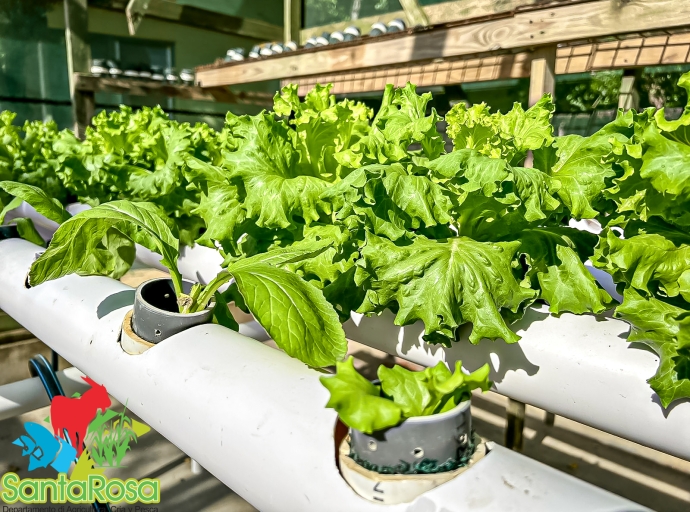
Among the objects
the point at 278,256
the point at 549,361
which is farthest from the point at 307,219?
the point at 549,361

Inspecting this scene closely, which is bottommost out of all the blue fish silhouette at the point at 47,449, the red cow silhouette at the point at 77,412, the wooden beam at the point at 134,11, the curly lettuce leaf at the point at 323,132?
the blue fish silhouette at the point at 47,449

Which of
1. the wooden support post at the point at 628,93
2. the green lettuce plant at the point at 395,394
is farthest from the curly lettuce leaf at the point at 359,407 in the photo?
the wooden support post at the point at 628,93

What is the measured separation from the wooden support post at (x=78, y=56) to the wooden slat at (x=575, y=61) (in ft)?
7.92

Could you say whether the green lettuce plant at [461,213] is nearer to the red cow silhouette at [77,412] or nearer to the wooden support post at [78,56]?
the red cow silhouette at [77,412]

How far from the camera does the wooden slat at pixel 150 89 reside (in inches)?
187

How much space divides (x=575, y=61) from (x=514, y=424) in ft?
7.81

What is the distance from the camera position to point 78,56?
193 inches

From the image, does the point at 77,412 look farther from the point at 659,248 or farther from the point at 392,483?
the point at 659,248

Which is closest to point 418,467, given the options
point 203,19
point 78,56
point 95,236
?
point 95,236

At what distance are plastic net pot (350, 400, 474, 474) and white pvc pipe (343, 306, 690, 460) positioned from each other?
14.8 inches

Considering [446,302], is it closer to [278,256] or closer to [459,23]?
[278,256]

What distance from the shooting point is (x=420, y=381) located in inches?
23.6

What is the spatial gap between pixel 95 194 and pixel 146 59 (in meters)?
5.64

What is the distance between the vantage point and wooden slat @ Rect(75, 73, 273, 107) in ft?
15.5
